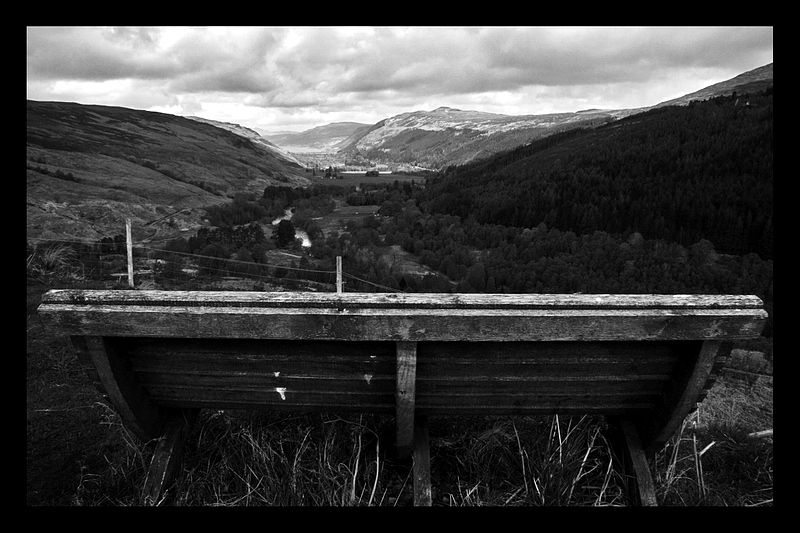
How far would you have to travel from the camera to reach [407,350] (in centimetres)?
232

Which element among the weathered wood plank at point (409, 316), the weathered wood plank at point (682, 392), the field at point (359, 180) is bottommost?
the weathered wood plank at point (682, 392)

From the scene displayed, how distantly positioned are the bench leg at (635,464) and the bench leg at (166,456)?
2945 mm

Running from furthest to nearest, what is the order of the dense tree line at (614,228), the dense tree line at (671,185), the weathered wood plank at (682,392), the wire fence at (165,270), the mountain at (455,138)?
1. the mountain at (455,138)
2. the wire fence at (165,270)
3. the dense tree line at (671,185)
4. the dense tree line at (614,228)
5. the weathered wood plank at (682,392)

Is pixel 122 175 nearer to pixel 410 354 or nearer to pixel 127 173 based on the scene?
pixel 127 173

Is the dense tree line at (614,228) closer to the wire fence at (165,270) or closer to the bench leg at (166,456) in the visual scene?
the wire fence at (165,270)

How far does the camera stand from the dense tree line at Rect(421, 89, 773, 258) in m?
7.28

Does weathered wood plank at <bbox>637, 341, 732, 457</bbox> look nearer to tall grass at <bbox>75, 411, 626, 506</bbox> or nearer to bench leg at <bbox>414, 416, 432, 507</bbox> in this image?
tall grass at <bbox>75, 411, 626, 506</bbox>

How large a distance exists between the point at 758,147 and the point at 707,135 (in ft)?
4.34

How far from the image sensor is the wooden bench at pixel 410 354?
7.29 ft

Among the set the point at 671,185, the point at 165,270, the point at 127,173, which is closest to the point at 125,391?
the point at 165,270

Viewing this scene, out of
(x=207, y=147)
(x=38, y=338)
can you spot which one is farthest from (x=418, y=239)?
(x=207, y=147)

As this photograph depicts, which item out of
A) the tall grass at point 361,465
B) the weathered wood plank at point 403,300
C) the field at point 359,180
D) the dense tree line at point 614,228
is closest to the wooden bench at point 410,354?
the weathered wood plank at point 403,300

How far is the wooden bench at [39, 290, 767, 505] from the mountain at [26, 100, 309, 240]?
9882 mm

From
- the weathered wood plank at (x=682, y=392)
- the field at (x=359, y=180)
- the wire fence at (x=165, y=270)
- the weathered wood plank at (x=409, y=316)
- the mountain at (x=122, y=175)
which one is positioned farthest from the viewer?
the field at (x=359, y=180)
